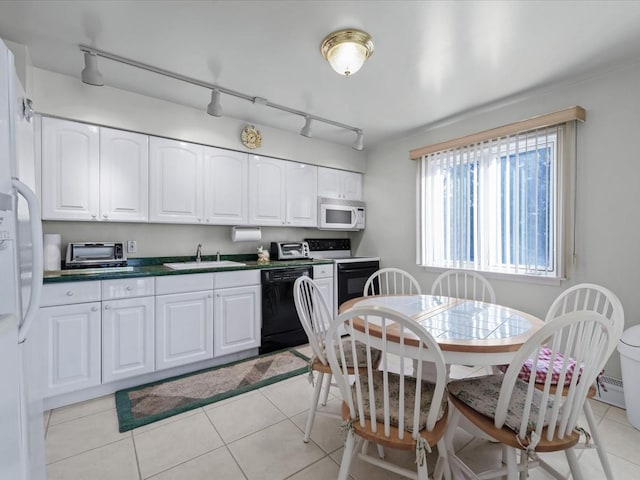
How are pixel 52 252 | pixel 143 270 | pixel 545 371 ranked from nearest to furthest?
pixel 545 371
pixel 52 252
pixel 143 270

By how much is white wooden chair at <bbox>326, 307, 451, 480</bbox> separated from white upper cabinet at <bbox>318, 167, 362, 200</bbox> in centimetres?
269

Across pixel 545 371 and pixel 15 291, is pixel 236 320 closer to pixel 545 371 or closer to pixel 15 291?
pixel 15 291

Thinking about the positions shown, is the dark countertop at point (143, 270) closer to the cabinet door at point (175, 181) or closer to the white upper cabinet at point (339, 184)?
the cabinet door at point (175, 181)

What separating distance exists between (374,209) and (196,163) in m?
2.34

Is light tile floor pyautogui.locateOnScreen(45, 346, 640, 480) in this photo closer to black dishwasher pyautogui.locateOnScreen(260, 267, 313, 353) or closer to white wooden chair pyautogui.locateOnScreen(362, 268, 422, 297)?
black dishwasher pyautogui.locateOnScreen(260, 267, 313, 353)

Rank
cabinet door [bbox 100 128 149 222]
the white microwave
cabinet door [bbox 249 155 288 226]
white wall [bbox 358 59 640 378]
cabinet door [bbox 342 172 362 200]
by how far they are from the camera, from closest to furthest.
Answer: white wall [bbox 358 59 640 378], cabinet door [bbox 100 128 149 222], cabinet door [bbox 249 155 288 226], the white microwave, cabinet door [bbox 342 172 362 200]

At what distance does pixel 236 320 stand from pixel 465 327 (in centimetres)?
202

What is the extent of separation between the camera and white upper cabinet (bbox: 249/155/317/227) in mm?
3299

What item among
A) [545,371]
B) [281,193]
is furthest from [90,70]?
[545,371]

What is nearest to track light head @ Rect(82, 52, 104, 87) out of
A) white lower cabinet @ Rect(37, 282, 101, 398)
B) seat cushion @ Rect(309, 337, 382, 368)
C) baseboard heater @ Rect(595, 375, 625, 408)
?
white lower cabinet @ Rect(37, 282, 101, 398)

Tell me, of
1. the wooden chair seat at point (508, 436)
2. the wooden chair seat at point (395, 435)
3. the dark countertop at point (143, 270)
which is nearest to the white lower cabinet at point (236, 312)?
the dark countertop at point (143, 270)

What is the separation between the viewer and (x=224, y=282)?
2.71m

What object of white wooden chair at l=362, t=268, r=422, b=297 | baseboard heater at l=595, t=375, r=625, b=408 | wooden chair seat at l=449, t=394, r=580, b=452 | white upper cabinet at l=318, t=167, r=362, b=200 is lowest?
baseboard heater at l=595, t=375, r=625, b=408

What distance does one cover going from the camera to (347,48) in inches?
73.9
